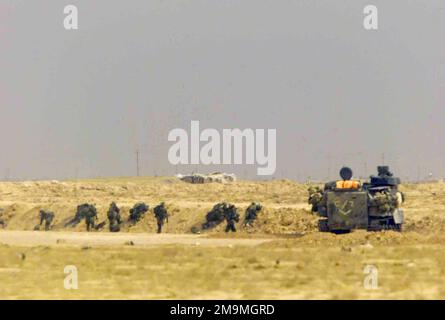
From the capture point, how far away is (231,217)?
6481 centimetres

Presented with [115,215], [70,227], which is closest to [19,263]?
[115,215]

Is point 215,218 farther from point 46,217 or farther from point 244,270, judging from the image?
point 244,270

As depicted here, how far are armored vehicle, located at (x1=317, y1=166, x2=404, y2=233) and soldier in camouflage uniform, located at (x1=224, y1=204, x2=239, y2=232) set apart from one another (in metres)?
21.9

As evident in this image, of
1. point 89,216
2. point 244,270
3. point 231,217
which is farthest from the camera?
point 89,216

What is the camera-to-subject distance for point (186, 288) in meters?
21.1

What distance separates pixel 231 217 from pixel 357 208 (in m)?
24.9

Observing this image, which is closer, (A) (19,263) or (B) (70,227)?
(A) (19,263)

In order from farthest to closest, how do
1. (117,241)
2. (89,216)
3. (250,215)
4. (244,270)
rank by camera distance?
(89,216) < (250,215) < (117,241) < (244,270)

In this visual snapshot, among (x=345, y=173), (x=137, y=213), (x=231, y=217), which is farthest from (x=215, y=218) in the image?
(x=345, y=173)

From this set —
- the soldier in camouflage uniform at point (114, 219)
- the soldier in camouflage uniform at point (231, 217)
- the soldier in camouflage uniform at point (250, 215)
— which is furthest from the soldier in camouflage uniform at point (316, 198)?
the soldier in camouflage uniform at point (114, 219)

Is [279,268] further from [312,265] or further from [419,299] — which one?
[419,299]
